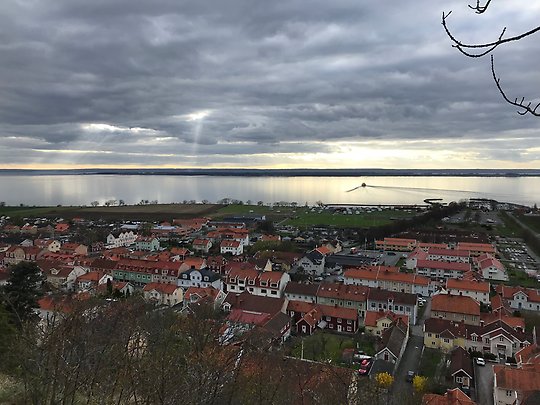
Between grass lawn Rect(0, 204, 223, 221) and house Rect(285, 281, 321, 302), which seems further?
grass lawn Rect(0, 204, 223, 221)

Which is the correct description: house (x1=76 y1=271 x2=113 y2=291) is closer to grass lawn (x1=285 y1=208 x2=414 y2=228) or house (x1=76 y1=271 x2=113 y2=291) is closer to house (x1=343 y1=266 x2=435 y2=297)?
house (x1=343 y1=266 x2=435 y2=297)

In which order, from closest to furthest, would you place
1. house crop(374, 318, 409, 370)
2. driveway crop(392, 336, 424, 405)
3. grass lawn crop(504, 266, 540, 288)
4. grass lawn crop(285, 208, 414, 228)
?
1. driveway crop(392, 336, 424, 405)
2. house crop(374, 318, 409, 370)
3. grass lawn crop(504, 266, 540, 288)
4. grass lawn crop(285, 208, 414, 228)

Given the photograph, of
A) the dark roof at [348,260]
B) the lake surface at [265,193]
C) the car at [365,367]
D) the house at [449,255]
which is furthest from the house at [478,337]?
the lake surface at [265,193]

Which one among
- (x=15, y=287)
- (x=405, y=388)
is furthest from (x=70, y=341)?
(x=15, y=287)

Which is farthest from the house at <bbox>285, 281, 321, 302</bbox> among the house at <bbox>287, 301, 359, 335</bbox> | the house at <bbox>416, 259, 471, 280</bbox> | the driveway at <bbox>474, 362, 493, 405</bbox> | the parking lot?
the parking lot

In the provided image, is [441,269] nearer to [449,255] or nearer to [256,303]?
[449,255]

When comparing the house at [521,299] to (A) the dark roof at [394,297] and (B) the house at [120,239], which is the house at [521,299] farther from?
(B) the house at [120,239]

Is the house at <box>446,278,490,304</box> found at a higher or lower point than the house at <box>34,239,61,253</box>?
lower
